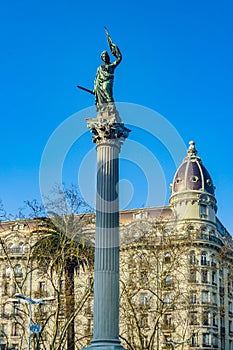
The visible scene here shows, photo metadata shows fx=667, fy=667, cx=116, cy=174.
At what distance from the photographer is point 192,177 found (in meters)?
80.0

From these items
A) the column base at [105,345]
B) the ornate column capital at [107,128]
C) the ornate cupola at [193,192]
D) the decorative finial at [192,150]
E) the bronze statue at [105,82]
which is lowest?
the column base at [105,345]

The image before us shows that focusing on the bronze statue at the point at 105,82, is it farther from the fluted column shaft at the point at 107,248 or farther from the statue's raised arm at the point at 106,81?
the fluted column shaft at the point at 107,248

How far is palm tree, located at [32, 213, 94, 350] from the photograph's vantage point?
38.9 meters

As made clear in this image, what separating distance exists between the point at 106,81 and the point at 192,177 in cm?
5471

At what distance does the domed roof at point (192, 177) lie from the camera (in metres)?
79.6

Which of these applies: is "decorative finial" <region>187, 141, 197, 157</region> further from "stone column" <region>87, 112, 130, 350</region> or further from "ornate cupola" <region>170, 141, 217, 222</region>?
"stone column" <region>87, 112, 130, 350</region>

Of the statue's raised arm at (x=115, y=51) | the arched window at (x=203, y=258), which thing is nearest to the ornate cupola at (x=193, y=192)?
the arched window at (x=203, y=258)

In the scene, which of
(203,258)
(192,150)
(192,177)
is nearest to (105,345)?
(203,258)

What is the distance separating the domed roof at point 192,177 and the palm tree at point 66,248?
1566 inches

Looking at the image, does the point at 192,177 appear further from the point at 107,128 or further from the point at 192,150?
the point at 107,128

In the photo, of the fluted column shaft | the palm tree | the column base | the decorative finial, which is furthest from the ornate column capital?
the decorative finial

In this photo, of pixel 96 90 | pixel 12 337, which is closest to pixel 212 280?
pixel 12 337

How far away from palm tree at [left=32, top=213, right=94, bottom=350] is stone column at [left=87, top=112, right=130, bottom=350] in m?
13.9

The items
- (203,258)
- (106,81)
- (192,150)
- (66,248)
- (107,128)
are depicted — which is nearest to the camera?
(107,128)
